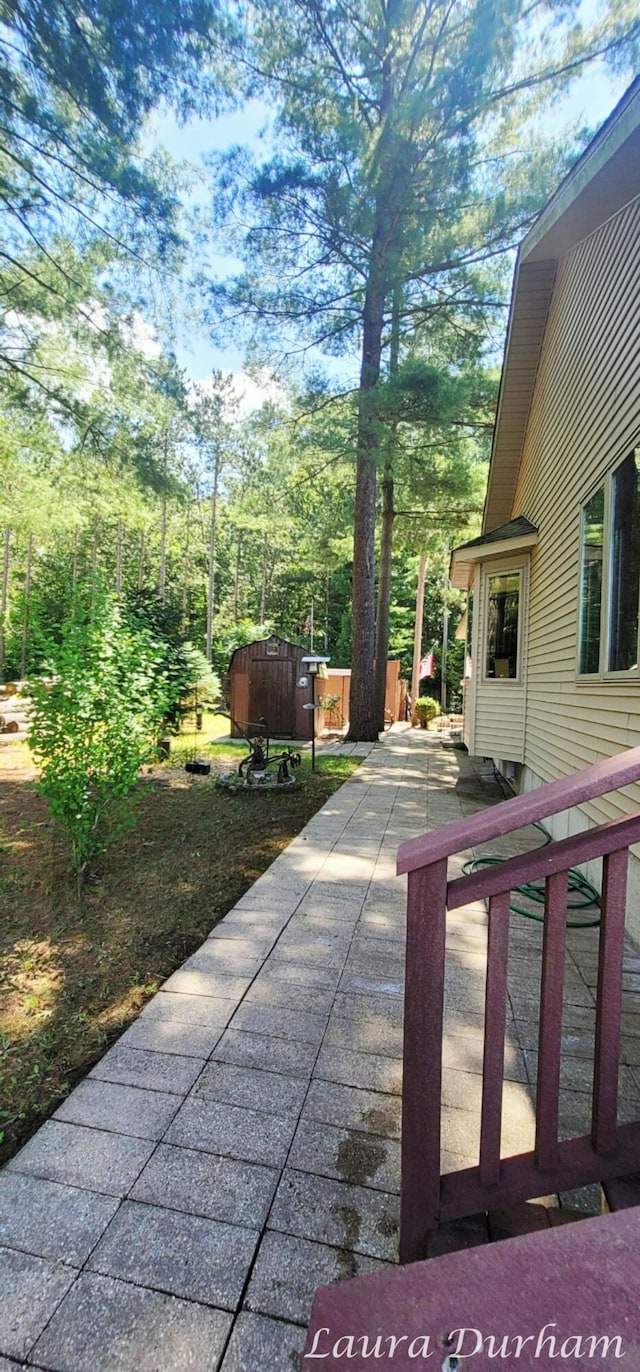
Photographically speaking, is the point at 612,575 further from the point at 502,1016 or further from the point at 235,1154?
the point at 235,1154

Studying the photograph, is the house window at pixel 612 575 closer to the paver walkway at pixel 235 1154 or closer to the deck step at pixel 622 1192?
the paver walkway at pixel 235 1154

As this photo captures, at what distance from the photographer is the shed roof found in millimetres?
3055

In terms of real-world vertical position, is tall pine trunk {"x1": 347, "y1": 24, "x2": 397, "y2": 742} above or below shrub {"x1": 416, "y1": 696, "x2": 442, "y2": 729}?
above

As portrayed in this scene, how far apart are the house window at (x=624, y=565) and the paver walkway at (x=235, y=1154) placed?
181 cm

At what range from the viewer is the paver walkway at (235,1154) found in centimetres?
122

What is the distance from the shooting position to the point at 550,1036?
115cm

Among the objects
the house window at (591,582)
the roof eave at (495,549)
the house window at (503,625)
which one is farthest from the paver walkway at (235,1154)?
the roof eave at (495,549)

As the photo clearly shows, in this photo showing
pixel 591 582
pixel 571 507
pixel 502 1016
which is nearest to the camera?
pixel 502 1016

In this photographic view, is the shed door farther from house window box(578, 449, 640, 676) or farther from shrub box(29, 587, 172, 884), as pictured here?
house window box(578, 449, 640, 676)

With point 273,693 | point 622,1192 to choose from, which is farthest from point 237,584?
point 622,1192

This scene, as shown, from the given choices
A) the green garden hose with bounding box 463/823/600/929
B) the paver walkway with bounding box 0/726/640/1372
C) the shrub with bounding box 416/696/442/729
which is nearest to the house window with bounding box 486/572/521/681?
the green garden hose with bounding box 463/823/600/929

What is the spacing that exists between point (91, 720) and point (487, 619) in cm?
550

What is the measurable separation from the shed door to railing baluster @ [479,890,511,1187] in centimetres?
1057

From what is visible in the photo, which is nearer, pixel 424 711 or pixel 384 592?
pixel 384 592
